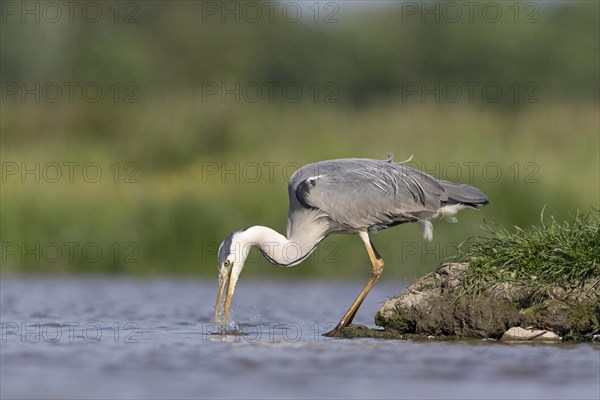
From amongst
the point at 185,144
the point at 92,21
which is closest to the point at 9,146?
the point at 185,144

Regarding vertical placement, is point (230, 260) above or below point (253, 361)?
above

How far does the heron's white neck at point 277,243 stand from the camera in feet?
36.1

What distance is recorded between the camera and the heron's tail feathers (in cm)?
1150

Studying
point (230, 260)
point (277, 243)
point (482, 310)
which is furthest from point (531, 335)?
point (230, 260)

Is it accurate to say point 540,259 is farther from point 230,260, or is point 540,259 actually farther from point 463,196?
point 230,260

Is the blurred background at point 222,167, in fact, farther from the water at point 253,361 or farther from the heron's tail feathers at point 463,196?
the heron's tail feathers at point 463,196

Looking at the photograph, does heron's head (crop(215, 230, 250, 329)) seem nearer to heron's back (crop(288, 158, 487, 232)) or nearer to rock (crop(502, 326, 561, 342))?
heron's back (crop(288, 158, 487, 232))

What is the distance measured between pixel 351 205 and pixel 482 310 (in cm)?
185

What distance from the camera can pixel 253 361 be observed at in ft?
30.0

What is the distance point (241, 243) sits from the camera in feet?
35.9

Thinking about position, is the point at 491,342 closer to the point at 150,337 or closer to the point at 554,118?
the point at 150,337

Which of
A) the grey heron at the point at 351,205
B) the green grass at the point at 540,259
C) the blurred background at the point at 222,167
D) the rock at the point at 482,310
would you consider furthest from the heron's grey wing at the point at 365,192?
the blurred background at the point at 222,167

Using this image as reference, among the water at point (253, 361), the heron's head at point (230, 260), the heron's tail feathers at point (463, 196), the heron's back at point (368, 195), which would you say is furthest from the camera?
the heron's tail feathers at point (463, 196)

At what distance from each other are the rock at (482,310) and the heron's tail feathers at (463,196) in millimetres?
1162
